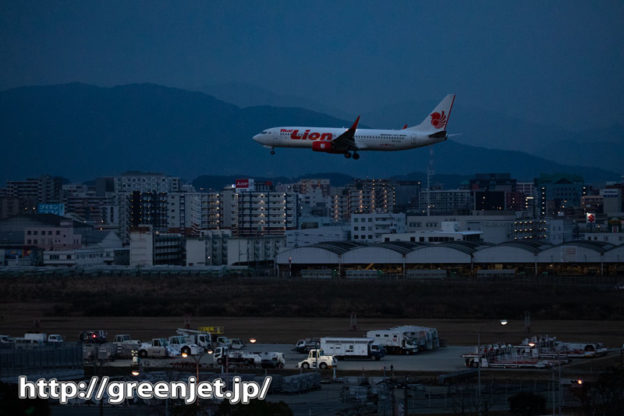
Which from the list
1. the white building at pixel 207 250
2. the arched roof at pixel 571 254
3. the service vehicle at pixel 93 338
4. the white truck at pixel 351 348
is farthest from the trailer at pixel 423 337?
the white building at pixel 207 250

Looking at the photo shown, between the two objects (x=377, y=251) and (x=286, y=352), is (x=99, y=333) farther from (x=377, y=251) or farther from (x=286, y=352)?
(x=377, y=251)

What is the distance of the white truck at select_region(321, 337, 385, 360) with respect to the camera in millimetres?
42438

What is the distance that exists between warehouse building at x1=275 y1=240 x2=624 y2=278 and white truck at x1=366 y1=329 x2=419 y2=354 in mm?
40169

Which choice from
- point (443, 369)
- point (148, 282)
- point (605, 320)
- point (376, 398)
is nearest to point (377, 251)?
point (148, 282)

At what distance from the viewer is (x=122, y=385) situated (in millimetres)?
29625

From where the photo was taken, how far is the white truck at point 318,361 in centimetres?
4016

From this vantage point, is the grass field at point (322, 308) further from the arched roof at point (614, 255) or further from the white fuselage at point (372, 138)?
the white fuselage at point (372, 138)

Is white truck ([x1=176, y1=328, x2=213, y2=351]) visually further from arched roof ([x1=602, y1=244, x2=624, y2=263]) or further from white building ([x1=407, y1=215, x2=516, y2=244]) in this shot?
white building ([x1=407, y1=215, x2=516, y2=244])

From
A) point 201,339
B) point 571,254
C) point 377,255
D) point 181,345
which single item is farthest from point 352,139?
point 571,254

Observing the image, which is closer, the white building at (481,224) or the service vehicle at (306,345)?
the service vehicle at (306,345)

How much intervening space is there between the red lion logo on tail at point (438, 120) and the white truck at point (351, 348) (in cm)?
3345

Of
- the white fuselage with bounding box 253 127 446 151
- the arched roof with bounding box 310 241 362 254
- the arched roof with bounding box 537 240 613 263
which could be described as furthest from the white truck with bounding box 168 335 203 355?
the arched roof with bounding box 537 240 613 263

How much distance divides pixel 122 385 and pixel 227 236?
272 ft

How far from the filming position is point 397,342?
1763 inches
